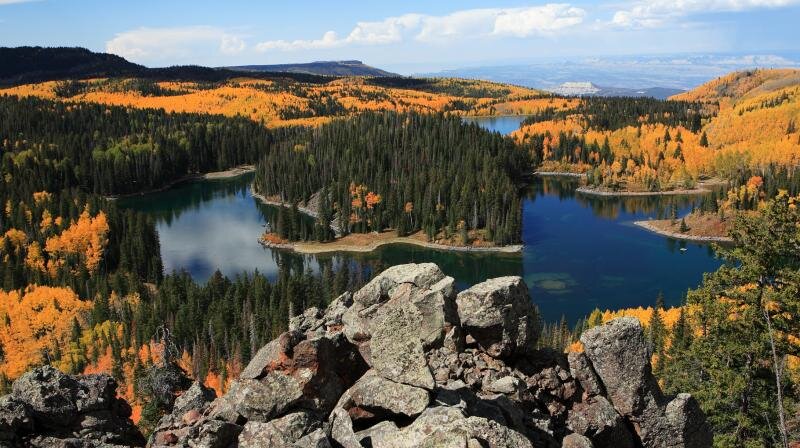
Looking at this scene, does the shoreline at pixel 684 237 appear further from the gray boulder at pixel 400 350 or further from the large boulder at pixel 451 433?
the large boulder at pixel 451 433

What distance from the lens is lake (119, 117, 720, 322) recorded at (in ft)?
399

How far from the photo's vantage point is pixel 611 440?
24.8 meters

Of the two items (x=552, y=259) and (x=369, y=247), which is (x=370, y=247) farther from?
(x=552, y=259)

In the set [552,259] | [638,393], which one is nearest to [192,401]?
[638,393]

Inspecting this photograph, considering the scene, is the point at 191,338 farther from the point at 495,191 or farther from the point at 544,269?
the point at 495,191

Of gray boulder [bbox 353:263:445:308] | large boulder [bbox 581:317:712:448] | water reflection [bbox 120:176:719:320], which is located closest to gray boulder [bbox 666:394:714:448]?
large boulder [bbox 581:317:712:448]

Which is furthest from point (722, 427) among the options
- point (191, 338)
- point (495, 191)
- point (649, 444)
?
point (495, 191)

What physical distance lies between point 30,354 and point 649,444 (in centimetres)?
8936

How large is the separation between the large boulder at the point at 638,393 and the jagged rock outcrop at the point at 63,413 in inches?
804

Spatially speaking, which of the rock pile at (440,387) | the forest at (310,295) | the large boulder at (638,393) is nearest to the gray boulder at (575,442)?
the rock pile at (440,387)

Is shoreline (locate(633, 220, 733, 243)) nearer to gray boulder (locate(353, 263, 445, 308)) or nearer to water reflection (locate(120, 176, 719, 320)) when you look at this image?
water reflection (locate(120, 176, 719, 320))

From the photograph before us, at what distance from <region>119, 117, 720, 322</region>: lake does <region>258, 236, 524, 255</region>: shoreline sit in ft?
6.79

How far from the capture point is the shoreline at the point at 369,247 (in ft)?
494

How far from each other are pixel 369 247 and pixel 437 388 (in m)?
136
